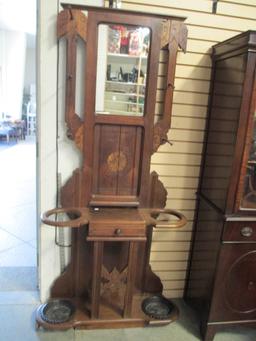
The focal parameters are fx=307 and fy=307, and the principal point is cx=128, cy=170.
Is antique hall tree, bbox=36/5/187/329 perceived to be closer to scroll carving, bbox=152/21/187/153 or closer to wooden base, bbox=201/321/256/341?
scroll carving, bbox=152/21/187/153

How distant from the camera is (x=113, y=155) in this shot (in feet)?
6.42

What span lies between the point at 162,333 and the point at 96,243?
0.81 meters

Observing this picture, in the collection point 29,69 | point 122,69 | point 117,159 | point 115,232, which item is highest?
point 29,69

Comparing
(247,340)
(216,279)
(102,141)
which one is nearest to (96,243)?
(102,141)

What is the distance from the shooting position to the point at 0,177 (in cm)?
544

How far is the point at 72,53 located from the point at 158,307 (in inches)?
71.0

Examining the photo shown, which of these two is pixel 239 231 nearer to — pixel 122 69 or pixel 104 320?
pixel 104 320

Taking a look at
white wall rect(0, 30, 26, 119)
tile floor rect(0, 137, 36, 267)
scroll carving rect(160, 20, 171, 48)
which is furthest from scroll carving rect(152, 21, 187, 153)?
white wall rect(0, 30, 26, 119)

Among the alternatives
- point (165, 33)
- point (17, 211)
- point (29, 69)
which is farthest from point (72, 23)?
point (29, 69)

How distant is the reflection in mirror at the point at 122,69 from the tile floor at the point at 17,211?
1737 millimetres

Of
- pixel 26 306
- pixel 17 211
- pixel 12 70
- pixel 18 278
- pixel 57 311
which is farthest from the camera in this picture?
pixel 12 70

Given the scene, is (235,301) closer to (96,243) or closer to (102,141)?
(96,243)

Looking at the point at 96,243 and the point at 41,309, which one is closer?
the point at 96,243

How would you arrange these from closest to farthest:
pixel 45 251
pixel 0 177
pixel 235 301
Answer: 1. pixel 235 301
2. pixel 45 251
3. pixel 0 177
